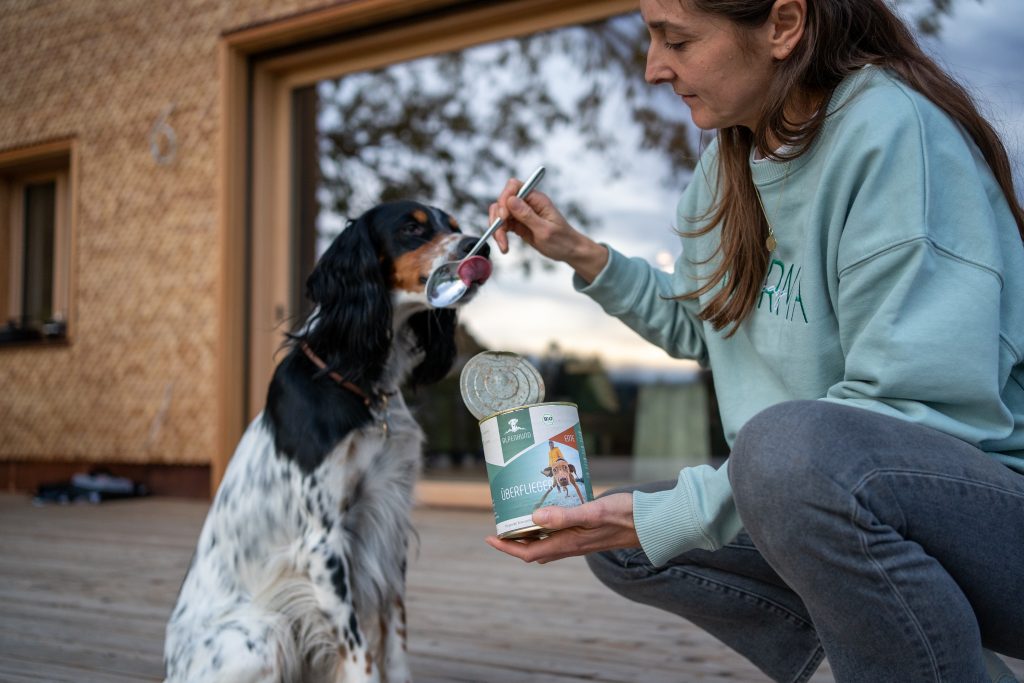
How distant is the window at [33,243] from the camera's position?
257 inches

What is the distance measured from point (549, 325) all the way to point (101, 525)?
278 cm

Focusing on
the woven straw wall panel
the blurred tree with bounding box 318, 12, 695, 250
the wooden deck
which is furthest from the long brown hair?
the woven straw wall panel

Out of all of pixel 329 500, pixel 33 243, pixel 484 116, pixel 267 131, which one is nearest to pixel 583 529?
pixel 329 500

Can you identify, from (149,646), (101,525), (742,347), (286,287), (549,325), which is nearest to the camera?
(742,347)

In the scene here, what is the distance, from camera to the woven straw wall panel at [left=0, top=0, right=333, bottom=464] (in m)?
5.41

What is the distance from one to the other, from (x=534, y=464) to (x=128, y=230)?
17.0 feet

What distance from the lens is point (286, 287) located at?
214 inches

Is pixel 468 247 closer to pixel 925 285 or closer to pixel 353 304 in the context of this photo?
pixel 353 304

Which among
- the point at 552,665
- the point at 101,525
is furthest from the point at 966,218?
the point at 101,525

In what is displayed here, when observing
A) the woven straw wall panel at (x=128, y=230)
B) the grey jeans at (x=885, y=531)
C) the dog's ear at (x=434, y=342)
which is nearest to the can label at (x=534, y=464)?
the grey jeans at (x=885, y=531)

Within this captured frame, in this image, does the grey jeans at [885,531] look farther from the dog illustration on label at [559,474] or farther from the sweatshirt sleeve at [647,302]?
the sweatshirt sleeve at [647,302]

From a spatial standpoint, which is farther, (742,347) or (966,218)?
(742,347)

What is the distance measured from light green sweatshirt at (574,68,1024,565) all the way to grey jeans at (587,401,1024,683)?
5 centimetres

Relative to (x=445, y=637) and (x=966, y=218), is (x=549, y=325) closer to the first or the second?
(x=445, y=637)
